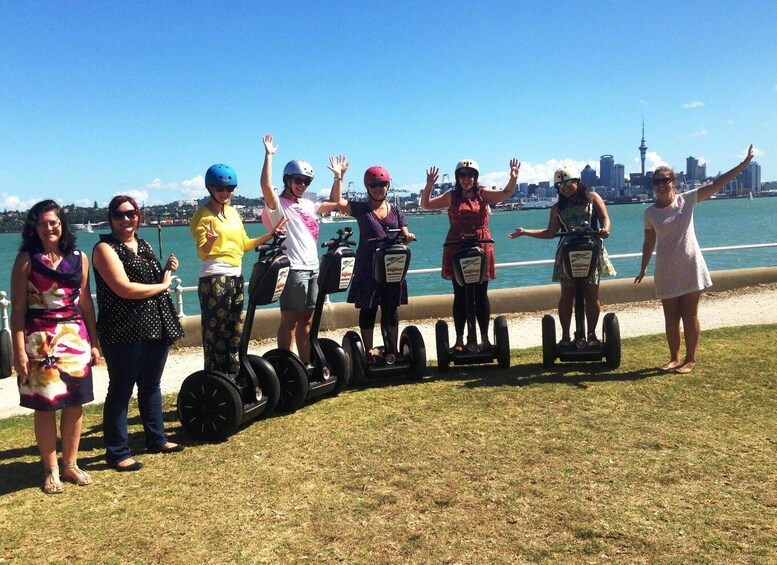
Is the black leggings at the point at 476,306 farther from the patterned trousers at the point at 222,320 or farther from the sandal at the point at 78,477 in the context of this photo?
the sandal at the point at 78,477

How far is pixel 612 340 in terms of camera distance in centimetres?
622

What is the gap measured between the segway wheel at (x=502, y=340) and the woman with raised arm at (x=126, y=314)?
3051 millimetres

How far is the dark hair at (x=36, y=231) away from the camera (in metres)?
3.83

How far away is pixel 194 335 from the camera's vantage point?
8.71 meters

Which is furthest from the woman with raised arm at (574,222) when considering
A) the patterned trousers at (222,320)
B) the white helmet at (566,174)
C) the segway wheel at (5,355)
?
the segway wheel at (5,355)

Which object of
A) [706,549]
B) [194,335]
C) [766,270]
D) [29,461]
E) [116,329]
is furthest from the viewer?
[766,270]

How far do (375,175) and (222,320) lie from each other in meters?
2.04

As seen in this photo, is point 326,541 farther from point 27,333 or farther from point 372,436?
point 27,333

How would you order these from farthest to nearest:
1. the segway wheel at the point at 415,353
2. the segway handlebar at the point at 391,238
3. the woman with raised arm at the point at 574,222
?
the woman with raised arm at the point at 574,222 → the segway wheel at the point at 415,353 → the segway handlebar at the point at 391,238

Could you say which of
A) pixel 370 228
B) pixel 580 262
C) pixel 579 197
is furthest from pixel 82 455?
pixel 579 197

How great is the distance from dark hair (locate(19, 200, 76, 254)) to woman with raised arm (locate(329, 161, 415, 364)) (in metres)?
2.52

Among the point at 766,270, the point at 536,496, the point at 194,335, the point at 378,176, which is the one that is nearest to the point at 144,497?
the point at 536,496

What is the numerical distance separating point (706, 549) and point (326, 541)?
5.63 ft

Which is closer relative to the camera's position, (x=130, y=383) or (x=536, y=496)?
(x=536, y=496)
